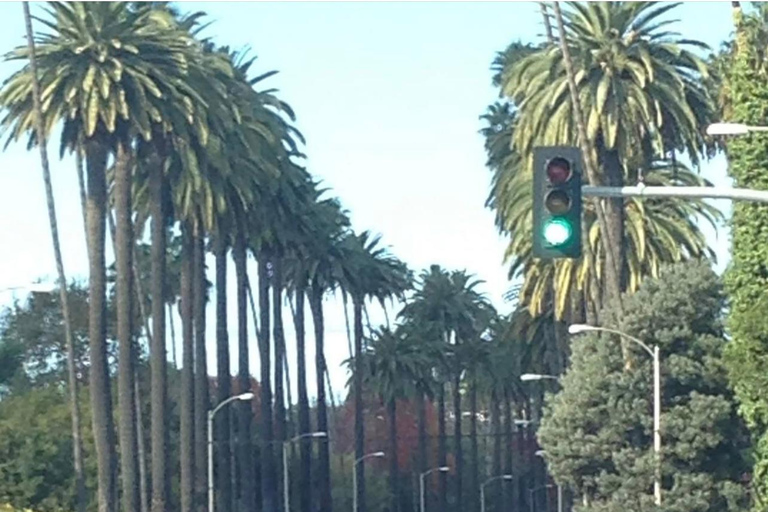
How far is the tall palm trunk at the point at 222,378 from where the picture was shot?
8638 centimetres

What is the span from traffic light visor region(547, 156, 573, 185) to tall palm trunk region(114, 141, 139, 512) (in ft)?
159

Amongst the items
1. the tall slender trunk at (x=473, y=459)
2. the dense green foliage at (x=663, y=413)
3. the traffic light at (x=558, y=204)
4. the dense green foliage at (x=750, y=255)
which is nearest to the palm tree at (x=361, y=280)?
the tall slender trunk at (x=473, y=459)

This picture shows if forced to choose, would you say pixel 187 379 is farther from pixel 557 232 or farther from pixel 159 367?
pixel 557 232

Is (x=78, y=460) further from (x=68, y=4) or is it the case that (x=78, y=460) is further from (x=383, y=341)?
(x=383, y=341)

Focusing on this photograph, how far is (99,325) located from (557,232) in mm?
49267

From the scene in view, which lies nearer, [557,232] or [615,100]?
[557,232]

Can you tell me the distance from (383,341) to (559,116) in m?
67.2

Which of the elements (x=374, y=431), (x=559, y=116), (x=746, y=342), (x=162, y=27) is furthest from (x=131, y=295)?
(x=374, y=431)

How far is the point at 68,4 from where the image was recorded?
65188 mm

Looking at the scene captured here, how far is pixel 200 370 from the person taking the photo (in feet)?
A: 273

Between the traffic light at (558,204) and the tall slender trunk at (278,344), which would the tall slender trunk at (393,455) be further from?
the traffic light at (558,204)

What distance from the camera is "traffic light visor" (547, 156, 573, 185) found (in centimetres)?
1898

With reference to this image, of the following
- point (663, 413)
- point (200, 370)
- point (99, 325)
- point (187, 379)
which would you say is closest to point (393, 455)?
point (200, 370)

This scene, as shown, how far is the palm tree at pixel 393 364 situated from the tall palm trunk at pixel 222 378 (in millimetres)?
33534
